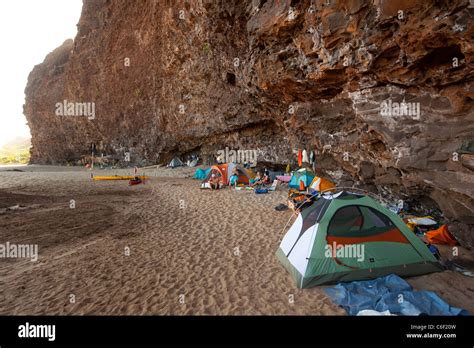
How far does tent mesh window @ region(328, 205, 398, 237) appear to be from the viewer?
5473mm

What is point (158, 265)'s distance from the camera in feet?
20.3

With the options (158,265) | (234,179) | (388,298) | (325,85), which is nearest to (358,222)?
(388,298)

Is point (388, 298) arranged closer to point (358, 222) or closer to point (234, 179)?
point (358, 222)

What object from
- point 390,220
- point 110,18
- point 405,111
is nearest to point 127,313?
point 390,220

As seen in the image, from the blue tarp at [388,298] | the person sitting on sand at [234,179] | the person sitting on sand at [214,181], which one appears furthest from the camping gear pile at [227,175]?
the blue tarp at [388,298]

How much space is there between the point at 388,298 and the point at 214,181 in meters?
12.9

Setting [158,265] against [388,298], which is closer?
[388,298]

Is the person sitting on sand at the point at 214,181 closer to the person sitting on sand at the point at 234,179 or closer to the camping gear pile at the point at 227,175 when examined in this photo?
the camping gear pile at the point at 227,175

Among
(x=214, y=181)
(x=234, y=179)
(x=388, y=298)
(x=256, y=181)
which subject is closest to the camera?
(x=388, y=298)

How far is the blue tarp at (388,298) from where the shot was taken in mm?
4023

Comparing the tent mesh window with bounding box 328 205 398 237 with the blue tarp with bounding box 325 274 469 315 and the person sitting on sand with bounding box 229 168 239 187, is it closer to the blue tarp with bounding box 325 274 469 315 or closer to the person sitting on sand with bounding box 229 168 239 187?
the blue tarp with bounding box 325 274 469 315

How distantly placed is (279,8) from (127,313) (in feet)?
38.2

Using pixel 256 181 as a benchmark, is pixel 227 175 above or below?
above
